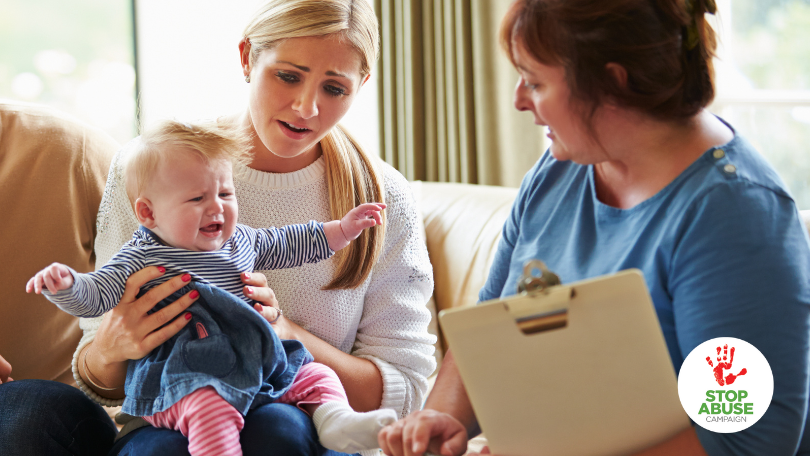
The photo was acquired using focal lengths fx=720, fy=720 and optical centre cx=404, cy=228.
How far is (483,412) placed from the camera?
0.90 m

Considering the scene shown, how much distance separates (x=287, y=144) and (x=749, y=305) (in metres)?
0.91

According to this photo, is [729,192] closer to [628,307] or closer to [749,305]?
[749,305]

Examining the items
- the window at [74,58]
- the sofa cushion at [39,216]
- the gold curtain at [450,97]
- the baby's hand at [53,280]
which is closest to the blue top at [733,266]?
the baby's hand at [53,280]

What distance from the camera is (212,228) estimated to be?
1.30 meters

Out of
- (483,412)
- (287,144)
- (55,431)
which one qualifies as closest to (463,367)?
(483,412)

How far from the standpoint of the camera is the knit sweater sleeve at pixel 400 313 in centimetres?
156

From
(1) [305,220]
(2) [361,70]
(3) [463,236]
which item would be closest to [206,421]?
(1) [305,220]

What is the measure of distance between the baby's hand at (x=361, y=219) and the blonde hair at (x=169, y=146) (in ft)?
0.81

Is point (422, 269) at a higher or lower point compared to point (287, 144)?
lower

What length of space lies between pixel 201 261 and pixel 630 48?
31.7 inches

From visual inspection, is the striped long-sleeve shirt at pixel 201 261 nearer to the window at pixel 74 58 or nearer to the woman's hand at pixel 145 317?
the woman's hand at pixel 145 317

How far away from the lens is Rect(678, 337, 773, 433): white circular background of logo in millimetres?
911

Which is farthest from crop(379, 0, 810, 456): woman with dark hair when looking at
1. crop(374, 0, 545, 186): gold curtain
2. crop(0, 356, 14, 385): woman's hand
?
crop(374, 0, 545, 186): gold curtain

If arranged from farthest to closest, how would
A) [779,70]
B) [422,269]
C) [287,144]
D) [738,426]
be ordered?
[779,70] → [422,269] → [287,144] → [738,426]
